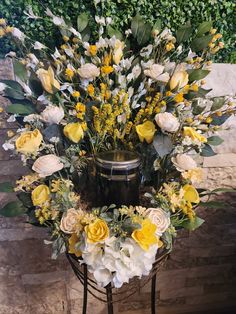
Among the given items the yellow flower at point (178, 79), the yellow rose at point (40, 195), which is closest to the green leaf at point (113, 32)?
the yellow flower at point (178, 79)

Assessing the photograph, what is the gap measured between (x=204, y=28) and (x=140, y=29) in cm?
21

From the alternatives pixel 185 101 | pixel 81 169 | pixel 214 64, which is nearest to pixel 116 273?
pixel 81 169

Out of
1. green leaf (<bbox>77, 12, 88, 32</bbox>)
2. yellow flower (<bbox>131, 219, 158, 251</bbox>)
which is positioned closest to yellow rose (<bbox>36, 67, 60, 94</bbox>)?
green leaf (<bbox>77, 12, 88, 32</bbox>)

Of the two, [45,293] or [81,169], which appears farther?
[45,293]

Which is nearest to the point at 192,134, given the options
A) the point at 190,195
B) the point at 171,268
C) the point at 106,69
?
the point at 190,195

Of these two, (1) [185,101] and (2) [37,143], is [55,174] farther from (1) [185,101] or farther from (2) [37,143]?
(1) [185,101]

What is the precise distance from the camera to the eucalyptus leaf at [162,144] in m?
0.83

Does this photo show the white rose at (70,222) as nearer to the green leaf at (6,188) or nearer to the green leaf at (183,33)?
the green leaf at (6,188)

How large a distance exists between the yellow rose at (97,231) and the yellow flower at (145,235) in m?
0.07

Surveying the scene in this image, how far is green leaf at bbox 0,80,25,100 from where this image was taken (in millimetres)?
914

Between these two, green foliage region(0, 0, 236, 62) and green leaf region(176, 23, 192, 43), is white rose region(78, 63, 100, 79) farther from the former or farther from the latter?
green leaf region(176, 23, 192, 43)

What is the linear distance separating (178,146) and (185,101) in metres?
0.14

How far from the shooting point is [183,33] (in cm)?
100

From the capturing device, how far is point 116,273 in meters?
0.79
